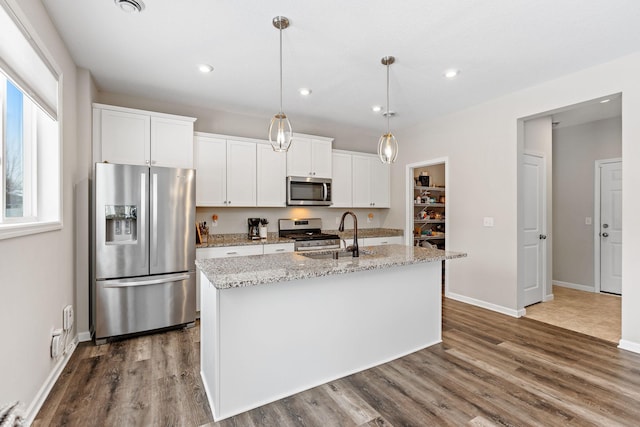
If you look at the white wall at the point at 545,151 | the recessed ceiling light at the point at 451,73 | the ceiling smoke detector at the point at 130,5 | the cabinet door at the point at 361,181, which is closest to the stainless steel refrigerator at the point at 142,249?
the ceiling smoke detector at the point at 130,5

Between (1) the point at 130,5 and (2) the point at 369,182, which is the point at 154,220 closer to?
(1) the point at 130,5

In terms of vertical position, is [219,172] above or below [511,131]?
below

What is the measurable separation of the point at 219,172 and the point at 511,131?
140 inches

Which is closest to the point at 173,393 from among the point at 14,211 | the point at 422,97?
the point at 14,211

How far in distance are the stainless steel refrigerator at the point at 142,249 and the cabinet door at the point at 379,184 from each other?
9.81 feet

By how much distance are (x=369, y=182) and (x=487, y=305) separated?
8.14ft

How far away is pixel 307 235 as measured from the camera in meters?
4.57

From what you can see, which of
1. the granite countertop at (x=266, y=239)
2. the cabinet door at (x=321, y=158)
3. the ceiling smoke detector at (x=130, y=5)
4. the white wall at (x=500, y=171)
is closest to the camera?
the ceiling smoke detector at (x=130, y=5)

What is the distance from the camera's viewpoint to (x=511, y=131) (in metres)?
3.67

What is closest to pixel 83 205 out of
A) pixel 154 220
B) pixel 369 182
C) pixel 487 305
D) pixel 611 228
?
pixel 154 220

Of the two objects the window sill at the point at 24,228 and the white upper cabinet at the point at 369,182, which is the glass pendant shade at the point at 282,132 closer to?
the window sill at the point at 24,228

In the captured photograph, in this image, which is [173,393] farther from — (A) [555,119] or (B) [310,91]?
(A) [555,119]

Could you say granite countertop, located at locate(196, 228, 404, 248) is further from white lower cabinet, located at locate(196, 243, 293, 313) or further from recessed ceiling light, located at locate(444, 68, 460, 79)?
recessed ceiling light, located at locate(444, 68, 460, 79)

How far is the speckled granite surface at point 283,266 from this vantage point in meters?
1.76
